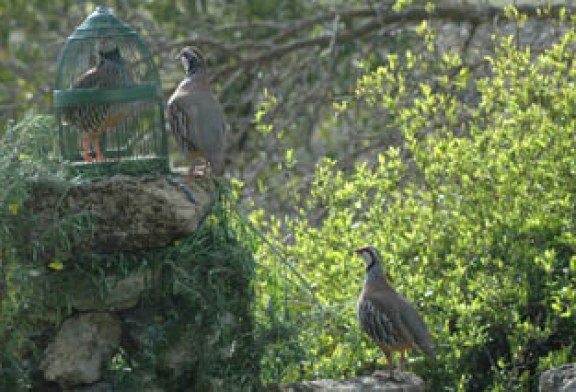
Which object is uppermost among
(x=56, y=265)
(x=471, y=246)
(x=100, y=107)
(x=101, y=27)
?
(x=101, y=27)

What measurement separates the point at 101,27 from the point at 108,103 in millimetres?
465

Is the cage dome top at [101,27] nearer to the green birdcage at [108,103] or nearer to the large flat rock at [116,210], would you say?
the green birdcage at [108,103]

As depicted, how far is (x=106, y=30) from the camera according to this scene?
6520mm

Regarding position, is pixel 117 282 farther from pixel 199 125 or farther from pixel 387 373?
pixel 387 373

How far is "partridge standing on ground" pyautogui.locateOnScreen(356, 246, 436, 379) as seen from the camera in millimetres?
6766

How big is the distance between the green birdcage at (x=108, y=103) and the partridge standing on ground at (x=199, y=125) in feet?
0.30

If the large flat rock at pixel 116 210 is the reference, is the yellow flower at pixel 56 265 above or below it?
below

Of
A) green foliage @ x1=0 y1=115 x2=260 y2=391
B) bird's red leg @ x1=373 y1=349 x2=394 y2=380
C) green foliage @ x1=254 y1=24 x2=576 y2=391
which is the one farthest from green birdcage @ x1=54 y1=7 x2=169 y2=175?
bird's red leg @ x1=373 y1=349 x2=394 y2=380

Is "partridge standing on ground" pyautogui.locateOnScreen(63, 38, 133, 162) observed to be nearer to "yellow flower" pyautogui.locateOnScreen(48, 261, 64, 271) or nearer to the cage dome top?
the cage dome top

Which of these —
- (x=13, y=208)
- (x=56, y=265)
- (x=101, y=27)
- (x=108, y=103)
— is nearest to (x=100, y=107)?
(x=108, y=103)

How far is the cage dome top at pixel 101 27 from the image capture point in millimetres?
6520

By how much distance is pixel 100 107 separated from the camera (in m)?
6.31

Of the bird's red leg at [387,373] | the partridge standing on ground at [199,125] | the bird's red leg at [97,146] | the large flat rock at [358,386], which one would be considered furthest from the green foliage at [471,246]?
the bird's red leg at [97,146]

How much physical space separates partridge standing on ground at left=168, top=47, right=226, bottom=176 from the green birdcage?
92 millimetres
